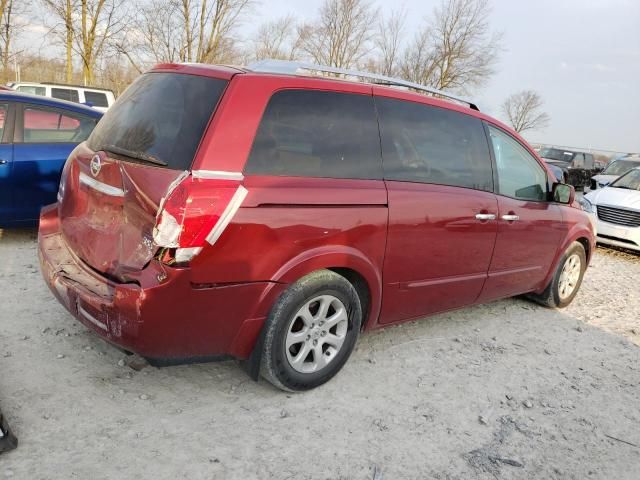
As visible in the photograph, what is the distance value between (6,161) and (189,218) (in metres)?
3.71

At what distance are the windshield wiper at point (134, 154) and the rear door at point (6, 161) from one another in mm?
2742

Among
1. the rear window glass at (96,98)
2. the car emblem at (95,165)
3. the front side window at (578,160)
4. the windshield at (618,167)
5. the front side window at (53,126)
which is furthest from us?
the front side window at (578,160)

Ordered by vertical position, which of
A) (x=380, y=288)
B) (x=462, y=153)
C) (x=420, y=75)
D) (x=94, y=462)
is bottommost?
(x=94, y=462)

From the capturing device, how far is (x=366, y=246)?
312cm

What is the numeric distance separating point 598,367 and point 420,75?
29005 mm

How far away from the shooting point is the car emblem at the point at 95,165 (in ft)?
9.55

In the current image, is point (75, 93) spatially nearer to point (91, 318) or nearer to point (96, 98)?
point (96, 98)

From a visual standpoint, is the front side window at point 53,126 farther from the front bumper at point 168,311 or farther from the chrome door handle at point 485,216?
the chrome door handle at point 485,216

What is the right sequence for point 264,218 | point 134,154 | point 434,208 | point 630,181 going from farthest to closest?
point 630,181 → point 434,208 → point 134,154 → point 264,218

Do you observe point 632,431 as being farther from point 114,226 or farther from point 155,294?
point 114,226

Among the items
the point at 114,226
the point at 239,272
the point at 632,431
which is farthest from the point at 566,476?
the point at 114,226

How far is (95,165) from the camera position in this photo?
116 inches

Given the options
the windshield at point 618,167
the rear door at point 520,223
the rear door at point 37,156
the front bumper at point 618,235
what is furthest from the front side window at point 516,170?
the windshield at point 618,167

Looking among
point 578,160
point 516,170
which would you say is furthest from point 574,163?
point 516,170
